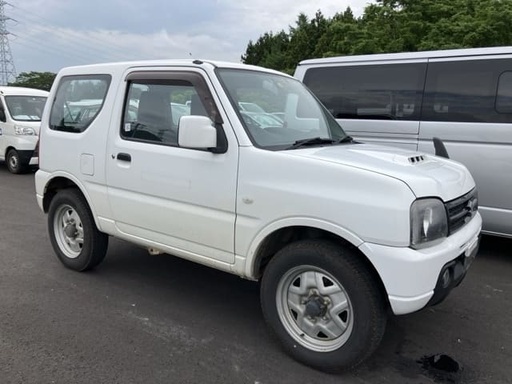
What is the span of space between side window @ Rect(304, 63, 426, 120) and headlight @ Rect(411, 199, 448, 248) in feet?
10.2

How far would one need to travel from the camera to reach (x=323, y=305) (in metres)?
3.08

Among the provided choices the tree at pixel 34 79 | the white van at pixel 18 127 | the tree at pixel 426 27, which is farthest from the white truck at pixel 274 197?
the tree at pixel 34 79

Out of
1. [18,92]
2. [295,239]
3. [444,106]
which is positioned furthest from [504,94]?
[18,92]

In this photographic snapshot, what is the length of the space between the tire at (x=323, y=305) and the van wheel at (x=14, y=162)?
991cm

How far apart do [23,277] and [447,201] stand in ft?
12.6

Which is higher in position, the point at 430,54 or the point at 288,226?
the point at 430,54

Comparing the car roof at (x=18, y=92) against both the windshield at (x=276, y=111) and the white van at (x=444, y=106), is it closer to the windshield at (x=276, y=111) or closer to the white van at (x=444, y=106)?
the white van at (x=444, y=106)

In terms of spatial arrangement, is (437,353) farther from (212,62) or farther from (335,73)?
(335,73)

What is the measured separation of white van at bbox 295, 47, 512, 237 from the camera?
5.15 metres

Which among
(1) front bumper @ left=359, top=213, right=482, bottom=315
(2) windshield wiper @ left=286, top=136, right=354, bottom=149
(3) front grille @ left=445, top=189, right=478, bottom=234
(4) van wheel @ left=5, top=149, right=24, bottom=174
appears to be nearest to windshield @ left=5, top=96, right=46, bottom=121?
(4) van wheel @ left=5, top=149, right=24, bottom=174

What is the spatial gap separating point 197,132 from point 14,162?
388 inches

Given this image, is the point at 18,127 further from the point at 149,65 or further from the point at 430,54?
the point at 430,54

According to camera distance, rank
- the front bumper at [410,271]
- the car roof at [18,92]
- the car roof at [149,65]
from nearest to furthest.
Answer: the front bumper at [410,271] → the car roof at [149,65] → the car roof at [18,92]

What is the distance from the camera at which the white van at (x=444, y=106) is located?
515cm
